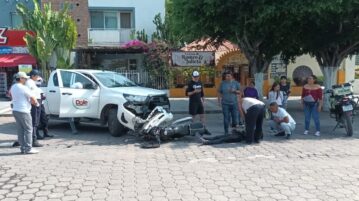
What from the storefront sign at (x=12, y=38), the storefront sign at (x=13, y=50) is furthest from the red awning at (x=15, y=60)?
the storefront sign at (x=12, y=38)

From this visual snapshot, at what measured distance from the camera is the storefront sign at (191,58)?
21.6m

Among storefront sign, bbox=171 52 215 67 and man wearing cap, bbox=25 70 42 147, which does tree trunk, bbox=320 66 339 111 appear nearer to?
storefront sign, bbox=171 52 215 67

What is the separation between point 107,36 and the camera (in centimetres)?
2645

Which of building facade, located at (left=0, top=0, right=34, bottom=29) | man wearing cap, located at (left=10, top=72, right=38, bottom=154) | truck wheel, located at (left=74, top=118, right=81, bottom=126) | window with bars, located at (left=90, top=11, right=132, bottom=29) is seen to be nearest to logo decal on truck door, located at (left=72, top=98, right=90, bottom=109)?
truck wheel, located at (left=74, top=118, right=81, bottom=126)

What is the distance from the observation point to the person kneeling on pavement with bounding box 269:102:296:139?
9.48m

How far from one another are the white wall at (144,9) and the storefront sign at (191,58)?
18.4ft

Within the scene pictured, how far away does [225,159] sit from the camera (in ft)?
24.0

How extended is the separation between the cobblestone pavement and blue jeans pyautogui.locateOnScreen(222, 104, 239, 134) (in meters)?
1.13

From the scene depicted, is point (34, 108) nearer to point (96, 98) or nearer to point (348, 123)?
point (96, 98)

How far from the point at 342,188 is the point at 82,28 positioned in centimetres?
2316

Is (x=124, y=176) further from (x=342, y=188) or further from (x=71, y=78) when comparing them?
(x=71, y=78)

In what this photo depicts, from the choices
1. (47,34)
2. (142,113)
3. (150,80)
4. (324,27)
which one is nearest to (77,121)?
(142,113)

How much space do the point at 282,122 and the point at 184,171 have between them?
396 cm

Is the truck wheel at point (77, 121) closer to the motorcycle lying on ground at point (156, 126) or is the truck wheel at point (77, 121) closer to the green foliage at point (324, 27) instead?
the motorcycle lying on ground at point (156, 126)
